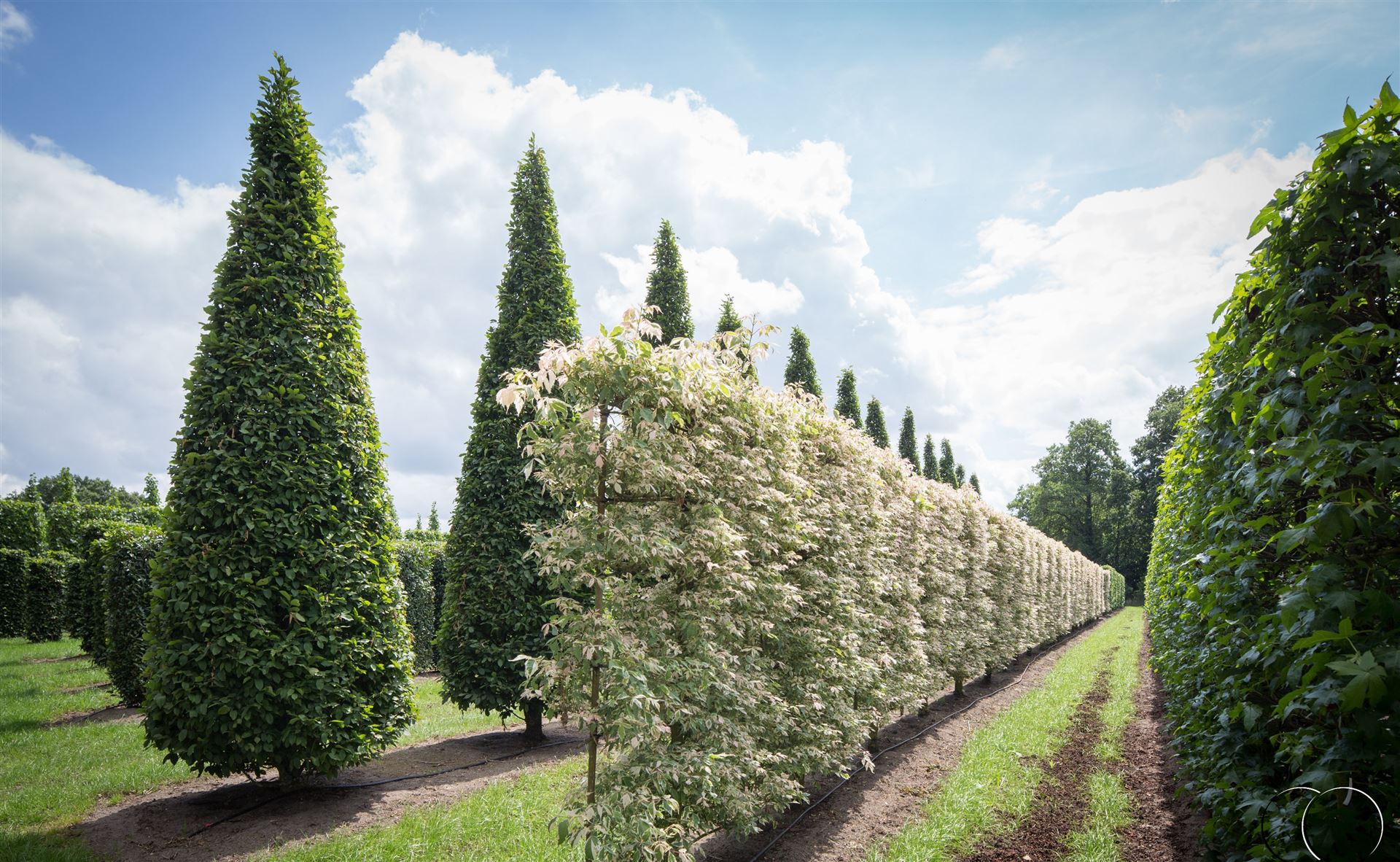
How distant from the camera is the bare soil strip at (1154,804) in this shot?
586 centimetres

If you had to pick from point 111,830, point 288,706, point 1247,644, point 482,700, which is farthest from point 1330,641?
point 482,700

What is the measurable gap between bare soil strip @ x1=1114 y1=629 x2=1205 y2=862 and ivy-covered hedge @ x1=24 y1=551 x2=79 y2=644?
28.3m

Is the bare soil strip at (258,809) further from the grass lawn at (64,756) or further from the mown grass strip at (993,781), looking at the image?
the mown grass strip at (993,781)

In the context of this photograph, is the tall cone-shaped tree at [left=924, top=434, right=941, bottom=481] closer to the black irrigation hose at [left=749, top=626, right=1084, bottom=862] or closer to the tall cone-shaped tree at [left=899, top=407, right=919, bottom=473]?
the tall cone-shaped tree at [left=899, top=407, right=919, bottom=473]

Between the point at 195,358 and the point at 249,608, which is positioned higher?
the point at 195,358

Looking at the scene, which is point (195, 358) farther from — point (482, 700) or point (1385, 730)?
point (1385, 730)

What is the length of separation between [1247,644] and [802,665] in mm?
3489

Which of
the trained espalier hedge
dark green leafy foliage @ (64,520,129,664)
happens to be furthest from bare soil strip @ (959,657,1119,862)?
dark green leafy foliage @ (64,520,129,664)

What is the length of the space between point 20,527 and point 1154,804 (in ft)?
120

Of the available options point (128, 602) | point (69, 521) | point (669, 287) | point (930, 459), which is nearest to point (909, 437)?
point (930, 459)

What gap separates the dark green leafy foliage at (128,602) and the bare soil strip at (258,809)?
508 cm

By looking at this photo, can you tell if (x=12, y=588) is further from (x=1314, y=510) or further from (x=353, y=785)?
(x=1314, y=510)

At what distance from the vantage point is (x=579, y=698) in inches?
164

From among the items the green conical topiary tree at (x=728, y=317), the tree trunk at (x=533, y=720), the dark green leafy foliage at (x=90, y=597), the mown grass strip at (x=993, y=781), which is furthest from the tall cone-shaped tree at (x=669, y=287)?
the dark green leafy foliage at (x=90, y=597)
